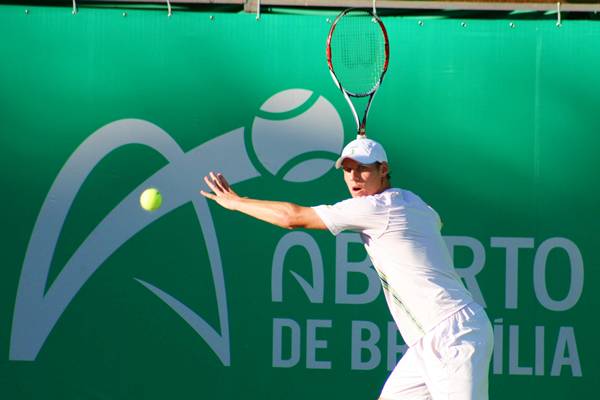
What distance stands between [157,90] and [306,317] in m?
1.52

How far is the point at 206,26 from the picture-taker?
20.1 ft

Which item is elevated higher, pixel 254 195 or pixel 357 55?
pixel 357 55

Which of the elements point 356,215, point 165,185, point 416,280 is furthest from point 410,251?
point 165,185

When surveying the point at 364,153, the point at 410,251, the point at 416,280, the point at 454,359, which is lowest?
the point at 454,359

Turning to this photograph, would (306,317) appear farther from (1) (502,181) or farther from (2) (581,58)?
(2) (581,58)

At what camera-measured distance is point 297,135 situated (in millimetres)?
6113

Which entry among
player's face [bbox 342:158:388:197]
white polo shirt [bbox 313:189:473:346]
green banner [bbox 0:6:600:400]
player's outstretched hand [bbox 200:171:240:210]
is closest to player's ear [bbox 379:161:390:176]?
player's face [bbox 342:158:388:197]

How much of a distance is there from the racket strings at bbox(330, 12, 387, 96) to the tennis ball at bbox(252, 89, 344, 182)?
24cm

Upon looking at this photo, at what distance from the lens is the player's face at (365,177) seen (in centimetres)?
473

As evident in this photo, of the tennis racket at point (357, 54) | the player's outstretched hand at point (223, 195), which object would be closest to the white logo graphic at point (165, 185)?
the tennis racket at point (357, 54)

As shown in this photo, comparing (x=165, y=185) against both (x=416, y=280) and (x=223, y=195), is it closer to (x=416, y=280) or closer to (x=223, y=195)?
(x=223, y=195)

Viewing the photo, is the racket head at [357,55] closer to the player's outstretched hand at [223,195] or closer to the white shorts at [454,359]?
the player's outstretched hand at [223,195]

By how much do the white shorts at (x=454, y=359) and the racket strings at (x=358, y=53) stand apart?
1.65m

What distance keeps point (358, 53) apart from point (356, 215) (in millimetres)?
1587
